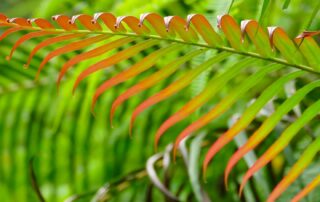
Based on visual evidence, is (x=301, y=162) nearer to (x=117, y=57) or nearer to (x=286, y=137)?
(x=286, y=137)

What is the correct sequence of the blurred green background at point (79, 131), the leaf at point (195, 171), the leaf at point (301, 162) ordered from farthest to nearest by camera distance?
the blurred green background at point (79, 131)
the leaf at point (195, 171)
the leaf at point (301, 162)

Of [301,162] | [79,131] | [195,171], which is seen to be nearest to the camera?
[301,162]

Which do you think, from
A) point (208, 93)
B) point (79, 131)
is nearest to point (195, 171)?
point (208, 93)

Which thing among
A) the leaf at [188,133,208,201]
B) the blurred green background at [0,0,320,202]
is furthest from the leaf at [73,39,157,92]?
the blurred green background at [0,0,320,202]

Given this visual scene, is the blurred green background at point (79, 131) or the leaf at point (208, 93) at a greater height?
the leaf at point (208, 93)

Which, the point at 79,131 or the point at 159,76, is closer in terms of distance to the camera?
the point at 159,76

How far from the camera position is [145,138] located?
5.07ft

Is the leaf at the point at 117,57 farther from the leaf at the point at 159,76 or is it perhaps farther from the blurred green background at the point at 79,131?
the blurred green background at the point at 79,131

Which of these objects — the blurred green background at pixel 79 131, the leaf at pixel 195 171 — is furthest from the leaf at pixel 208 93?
the blurred green background at pixel 79 131

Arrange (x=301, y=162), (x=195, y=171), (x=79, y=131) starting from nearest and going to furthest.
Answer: (x=301, y=162), (x=195, y=171), (x=79, y=131)

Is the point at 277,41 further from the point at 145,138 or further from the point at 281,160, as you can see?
the point at 145,138

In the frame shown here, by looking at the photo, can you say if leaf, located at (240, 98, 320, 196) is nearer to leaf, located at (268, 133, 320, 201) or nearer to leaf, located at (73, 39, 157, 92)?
leaf, located at (268, 133, 320, 201)

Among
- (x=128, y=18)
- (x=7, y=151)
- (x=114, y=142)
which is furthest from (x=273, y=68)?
(x=7, y=151)

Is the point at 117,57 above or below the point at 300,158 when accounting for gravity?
above
